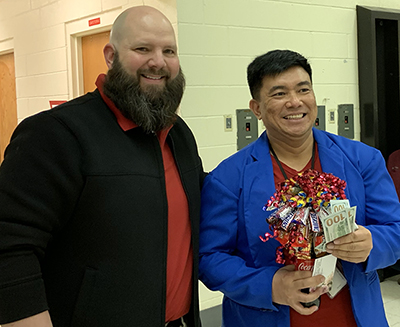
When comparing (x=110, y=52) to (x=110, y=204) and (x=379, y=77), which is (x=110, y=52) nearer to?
(x=110, y=204)

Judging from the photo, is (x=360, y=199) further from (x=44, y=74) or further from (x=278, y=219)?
(x=44, y=74)

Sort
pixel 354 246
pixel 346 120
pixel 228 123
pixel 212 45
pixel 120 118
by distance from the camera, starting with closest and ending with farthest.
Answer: pixel 354 246 < pixel 120 118 < pixel 212 45 < pixel 228 123 < pixel 346 120

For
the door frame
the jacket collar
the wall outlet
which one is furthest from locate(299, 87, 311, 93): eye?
the door frame

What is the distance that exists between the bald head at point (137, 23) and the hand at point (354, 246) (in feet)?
3.04

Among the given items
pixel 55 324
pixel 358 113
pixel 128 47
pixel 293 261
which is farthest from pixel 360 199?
pixel 358 113

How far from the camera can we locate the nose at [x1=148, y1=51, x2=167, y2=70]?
1.66 metres

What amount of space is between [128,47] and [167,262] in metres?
0.76

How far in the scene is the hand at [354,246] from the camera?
149 centimetres

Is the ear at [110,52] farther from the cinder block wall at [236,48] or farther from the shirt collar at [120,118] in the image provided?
the cinder block wall at [236,48]

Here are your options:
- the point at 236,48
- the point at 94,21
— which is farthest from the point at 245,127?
the point at 94,21

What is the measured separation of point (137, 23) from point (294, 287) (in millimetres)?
1040

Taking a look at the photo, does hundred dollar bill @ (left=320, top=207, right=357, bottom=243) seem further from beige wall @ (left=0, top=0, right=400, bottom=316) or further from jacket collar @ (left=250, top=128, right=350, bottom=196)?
beige wall @ (left=0, top=0, right=400, bottom=316)

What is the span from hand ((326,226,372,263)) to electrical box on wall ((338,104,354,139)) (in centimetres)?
261

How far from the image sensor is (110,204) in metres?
1.49
